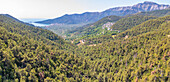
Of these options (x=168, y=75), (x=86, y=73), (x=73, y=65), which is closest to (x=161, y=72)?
(x=168, y=75)

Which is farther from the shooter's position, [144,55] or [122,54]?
[122,54]

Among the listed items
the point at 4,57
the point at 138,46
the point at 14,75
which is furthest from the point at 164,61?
the point at 4,57

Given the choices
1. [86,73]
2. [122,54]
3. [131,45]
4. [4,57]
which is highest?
[4,57]

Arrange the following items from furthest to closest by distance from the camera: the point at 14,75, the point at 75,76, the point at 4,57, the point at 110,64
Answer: the point at 110,64 < the point at 75,76 < the point at 4,57 < the point at 14,75

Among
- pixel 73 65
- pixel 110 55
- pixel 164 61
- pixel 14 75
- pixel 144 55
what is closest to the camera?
pixel 14 75

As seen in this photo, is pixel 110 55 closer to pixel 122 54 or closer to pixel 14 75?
pixel 122 54

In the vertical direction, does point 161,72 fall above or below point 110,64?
above

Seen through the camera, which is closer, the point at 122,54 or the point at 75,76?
the point at 75,76

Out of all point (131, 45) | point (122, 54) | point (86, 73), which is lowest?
point (86, 73)

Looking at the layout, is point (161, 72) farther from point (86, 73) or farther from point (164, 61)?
point (86, 73)
